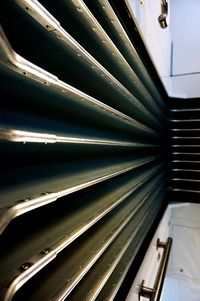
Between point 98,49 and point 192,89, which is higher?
point 192,89

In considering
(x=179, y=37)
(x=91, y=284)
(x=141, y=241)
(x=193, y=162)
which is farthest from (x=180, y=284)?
(x=179, y=37)

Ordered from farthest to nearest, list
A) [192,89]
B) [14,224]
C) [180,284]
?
[180,284] < [192,89] < [14,224]

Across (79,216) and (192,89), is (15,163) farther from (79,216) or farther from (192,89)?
(192,89)

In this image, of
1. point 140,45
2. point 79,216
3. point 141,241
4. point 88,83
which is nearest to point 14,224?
point 79,216

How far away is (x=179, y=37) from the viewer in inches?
75.0

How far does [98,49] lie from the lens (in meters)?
0.55

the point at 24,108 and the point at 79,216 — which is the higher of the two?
the point at 24,108

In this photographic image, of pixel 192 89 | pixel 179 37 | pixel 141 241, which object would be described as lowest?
pixel 141 241

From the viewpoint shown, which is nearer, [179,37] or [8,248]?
[8,248]

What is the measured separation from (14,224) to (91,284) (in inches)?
8.6

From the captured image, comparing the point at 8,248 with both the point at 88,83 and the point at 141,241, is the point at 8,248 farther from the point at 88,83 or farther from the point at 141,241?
the point at 141,241

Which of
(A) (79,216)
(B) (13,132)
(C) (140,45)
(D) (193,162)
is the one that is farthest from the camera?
(D) (193,162)

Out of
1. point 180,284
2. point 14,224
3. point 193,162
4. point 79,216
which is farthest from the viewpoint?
point 180,284

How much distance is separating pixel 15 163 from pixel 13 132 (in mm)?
160
